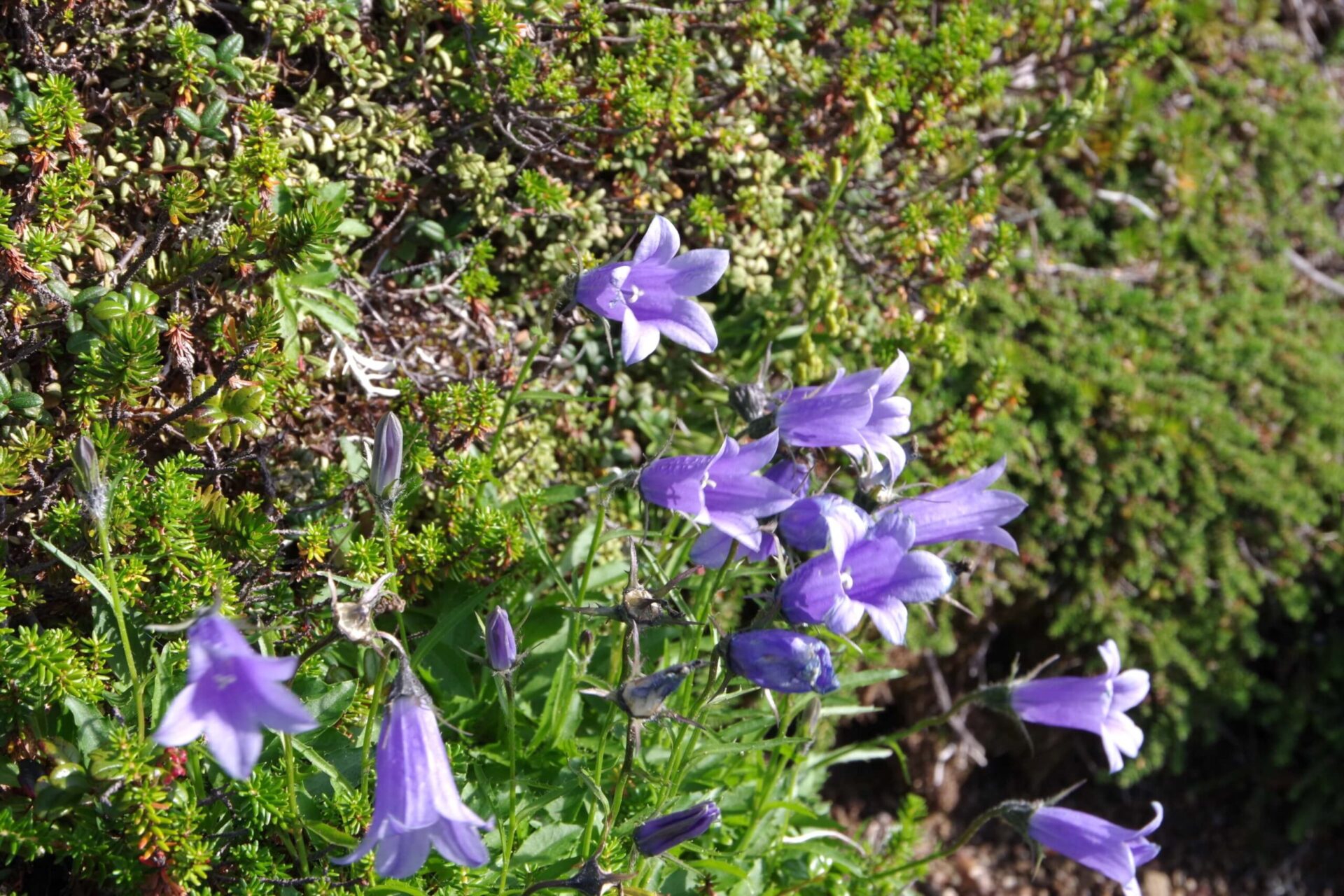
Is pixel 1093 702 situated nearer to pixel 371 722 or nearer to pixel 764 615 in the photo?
pixel 764 615

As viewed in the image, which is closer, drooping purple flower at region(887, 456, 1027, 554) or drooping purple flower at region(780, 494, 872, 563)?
drooping purple flower at region(780, 494, 872, 563)

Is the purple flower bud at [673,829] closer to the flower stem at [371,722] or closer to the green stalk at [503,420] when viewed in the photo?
the flower stem at [371,722]

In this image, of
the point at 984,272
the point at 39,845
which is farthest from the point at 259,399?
the point at 984,272

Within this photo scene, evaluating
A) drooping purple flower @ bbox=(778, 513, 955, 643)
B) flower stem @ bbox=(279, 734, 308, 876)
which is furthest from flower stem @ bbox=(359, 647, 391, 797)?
drooping purple flower @ bbox=(778, 513, 955, 643)

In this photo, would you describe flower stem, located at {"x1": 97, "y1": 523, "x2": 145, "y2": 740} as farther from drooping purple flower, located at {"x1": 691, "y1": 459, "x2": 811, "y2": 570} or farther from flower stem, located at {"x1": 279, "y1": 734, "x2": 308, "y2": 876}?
drooping purple flower, located at {"x1": 691, "y1": 459, "x2": 811, "y2": 570}

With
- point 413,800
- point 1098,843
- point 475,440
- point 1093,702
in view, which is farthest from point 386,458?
point 1098,843

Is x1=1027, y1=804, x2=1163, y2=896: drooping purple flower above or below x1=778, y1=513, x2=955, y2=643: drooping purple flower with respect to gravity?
below

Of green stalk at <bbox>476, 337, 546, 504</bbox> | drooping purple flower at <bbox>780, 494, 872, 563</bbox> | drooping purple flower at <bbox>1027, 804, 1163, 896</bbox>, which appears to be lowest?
drooping purple flower at <bbox>1027, 804, 1163, 896</bbox>

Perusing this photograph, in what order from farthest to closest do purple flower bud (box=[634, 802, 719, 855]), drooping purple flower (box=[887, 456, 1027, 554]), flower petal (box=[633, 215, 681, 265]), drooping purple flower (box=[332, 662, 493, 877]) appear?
drooping purple flower (box=[887, 456, 1027, 554])
flower petal (box=[633, 215, 681, 265])
purple flower bud (box=[634, 802, 719, 855])
drooping purple flower (box=[332, 662, 493, 877])
